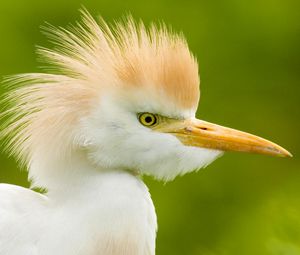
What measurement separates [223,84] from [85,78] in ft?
9.70

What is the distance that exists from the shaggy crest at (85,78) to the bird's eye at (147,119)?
7 cm

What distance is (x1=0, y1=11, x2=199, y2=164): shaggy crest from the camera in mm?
2566

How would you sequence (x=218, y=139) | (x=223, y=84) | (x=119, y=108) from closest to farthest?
(x=119, y=108) → (x=218, y=139) → (x=223, y=84)

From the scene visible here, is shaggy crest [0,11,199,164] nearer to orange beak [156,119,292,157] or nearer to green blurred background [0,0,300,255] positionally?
orange beak [156,119,292,157]

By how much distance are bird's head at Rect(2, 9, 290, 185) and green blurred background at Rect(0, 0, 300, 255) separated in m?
1.82

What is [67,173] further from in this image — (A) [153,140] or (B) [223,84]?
(B) [223,84]

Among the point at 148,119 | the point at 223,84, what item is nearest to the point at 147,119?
the point at 148,119

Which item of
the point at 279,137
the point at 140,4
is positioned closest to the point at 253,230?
the point at 279,137

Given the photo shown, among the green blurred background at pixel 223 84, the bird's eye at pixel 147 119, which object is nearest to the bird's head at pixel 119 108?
the bird's eye at pixel 147 119

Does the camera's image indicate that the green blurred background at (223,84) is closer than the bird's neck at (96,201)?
No

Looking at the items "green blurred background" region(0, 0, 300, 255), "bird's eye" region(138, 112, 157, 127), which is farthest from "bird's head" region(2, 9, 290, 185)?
"green blurred background" region(0, 0, 300, 255)

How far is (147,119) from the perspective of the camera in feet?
8.48

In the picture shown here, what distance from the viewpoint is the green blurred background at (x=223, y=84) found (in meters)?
4.93

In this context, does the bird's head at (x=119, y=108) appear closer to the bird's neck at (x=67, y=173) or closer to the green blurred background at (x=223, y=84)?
the bird's neck at (x=67, y=173)
